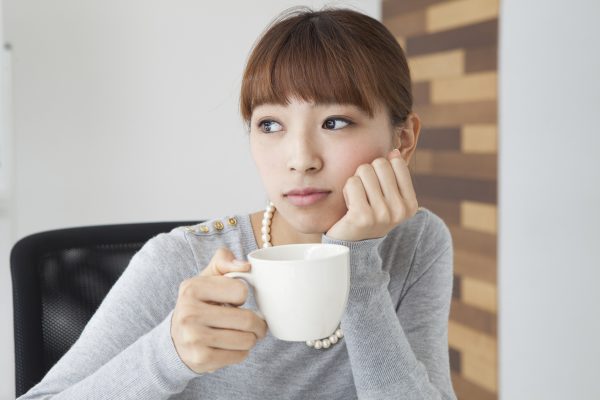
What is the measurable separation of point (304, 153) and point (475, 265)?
1.58 m

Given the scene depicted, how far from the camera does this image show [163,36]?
2783 millimetres

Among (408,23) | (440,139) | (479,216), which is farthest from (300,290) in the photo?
(408,23)

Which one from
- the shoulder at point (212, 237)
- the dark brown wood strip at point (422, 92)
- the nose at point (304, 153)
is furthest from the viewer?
the dark brown wood strip at point (422, 92)

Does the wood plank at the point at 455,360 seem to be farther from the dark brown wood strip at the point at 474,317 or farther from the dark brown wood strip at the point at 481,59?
the dark brown wood strip at the point at 481,59

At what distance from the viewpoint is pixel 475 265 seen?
7.88 feet

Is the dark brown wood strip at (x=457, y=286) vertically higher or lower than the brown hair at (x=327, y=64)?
lower

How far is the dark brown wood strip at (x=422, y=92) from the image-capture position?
2666 millimetres

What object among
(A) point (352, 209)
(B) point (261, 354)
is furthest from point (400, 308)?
(A) point (352, 209)

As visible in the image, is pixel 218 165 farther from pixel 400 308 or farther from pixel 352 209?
pixel 352 209

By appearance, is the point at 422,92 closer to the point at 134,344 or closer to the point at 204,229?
the point at 204,229

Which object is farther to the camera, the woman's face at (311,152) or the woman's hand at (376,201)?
the woman's face at (311,152)

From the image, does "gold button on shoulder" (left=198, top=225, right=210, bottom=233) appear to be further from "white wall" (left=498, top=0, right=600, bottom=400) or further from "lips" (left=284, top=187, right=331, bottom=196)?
"white wall" (left=498, top=0, right=600, bottom=400)

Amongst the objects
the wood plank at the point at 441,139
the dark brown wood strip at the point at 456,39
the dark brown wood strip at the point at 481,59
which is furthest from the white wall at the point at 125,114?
the dark brown wood strip at the point at 481,59

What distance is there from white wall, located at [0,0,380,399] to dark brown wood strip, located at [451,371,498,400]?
3.43 feet
